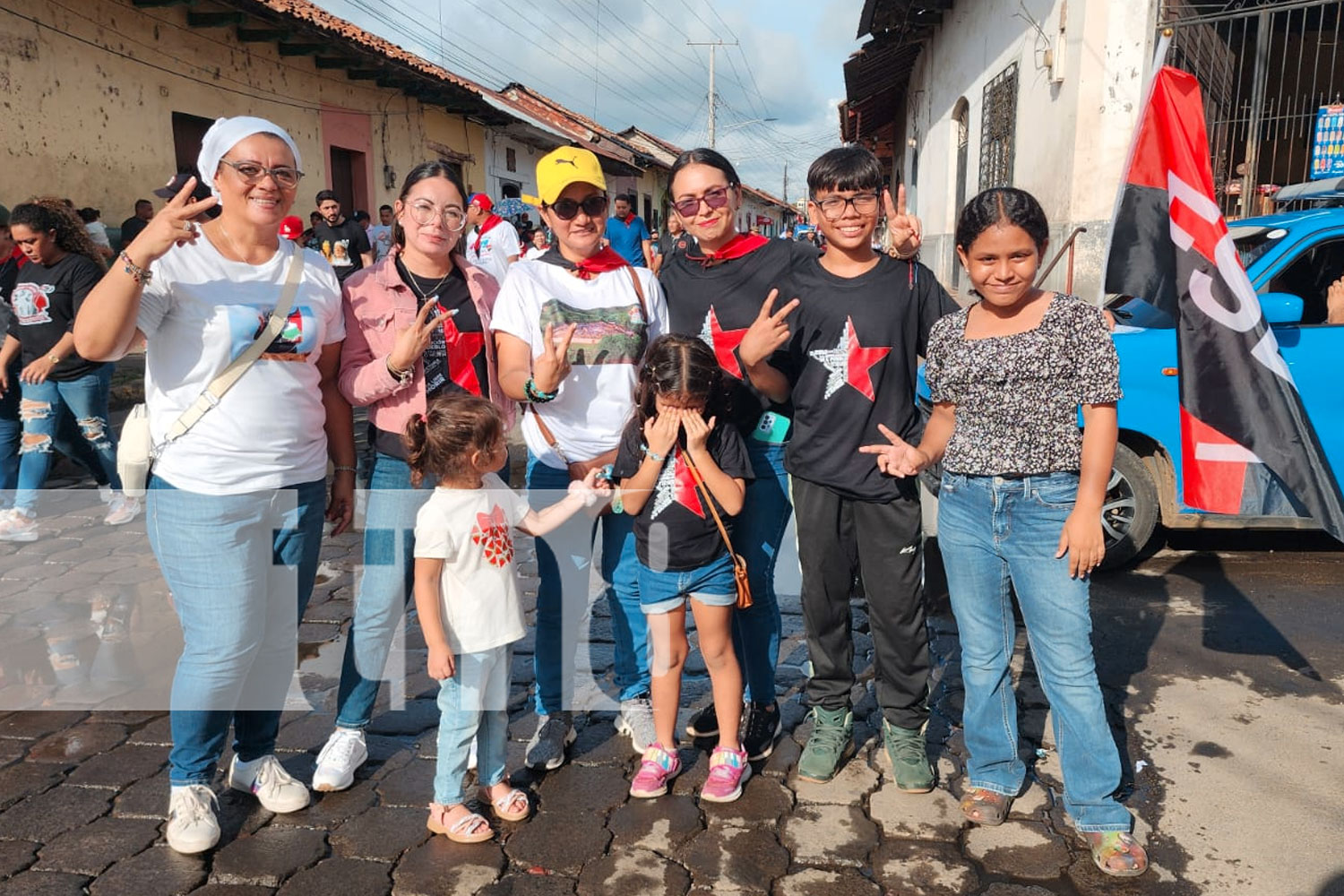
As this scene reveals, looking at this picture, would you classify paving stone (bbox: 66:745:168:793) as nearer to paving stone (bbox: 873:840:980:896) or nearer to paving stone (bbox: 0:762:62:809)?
paving stone (bbox: 0:762:62:809)

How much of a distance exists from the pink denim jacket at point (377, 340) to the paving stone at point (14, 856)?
1.53m

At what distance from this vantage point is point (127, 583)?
198 inches

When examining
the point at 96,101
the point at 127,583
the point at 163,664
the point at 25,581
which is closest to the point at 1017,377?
the point at 163,664

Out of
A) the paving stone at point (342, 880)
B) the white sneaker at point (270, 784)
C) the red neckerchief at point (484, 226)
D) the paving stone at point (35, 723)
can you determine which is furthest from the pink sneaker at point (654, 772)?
the red neckerchief at point (484, 226)

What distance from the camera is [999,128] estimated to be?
12328 millimetres

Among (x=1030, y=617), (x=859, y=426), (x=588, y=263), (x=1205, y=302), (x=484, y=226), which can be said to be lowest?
(x=1030, y=617)

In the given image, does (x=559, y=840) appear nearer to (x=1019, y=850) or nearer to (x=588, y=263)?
(x=1019, y=850)

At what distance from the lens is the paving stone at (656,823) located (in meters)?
2.78

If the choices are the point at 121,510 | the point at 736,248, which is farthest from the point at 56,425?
the point at 736,248

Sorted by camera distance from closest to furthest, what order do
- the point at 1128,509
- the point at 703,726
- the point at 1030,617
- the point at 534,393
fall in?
the point at 1030,617 < the point at 534,393 < the point at 703,726 < the point at 1128,509

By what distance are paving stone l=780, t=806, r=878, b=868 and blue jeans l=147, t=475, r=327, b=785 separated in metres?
1.63

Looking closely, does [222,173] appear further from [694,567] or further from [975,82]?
[975,82]

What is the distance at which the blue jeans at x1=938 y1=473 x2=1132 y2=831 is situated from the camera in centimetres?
258

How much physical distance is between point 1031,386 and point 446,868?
2.05 meters
